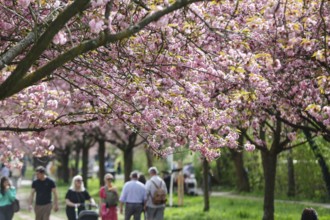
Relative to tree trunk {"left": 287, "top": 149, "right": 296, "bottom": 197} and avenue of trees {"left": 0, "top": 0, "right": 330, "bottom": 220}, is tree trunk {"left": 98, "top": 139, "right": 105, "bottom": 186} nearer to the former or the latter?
tree trunk {"left": 287, "top": 149, "right": 296, "bottom": 197}

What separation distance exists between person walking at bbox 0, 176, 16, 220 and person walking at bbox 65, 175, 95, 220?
1446 mm

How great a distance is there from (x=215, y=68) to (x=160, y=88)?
943mm

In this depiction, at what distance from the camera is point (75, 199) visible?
44.6 ft

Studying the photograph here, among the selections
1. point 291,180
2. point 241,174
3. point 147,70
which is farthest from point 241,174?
point 147,70

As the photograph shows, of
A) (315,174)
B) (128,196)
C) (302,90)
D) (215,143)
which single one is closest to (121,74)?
(215,143)

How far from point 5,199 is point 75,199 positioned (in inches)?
69.4

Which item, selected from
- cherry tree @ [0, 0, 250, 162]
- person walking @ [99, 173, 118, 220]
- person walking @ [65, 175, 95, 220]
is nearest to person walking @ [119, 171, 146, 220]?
person walking @ [99, 173, 118, 220]

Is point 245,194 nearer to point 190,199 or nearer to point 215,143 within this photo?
point 190,199

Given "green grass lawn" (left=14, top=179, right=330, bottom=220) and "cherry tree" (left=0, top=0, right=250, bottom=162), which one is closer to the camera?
"cherry tree" (left=0, top=0, right=250, bottom=162)

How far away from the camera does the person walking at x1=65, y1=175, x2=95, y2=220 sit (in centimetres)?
1352

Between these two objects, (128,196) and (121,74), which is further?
(128,196)

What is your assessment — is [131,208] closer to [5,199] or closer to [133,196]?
[133,196]

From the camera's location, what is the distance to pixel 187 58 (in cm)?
824

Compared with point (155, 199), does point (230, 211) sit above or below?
below
